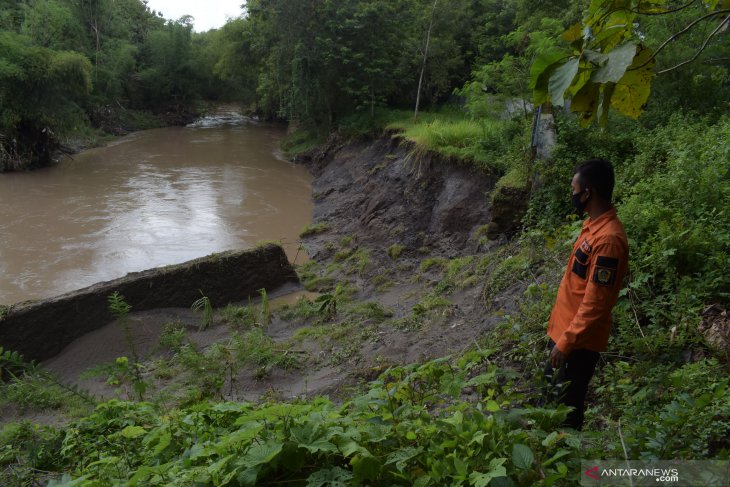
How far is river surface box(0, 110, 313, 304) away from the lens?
1188cm

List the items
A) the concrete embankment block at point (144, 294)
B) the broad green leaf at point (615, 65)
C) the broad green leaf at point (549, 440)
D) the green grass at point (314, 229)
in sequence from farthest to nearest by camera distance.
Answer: the green grass at point (314, 229)
the concrete embankment block at point (144, 294)
the broad green leaf at point (549, 440)
the broad green leaf at point (615, 65)

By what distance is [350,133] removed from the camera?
19672mm

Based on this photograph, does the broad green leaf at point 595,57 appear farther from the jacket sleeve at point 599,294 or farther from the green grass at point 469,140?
the green grass at point 469,140

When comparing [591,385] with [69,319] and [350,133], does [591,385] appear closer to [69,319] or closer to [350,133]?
[69,319]

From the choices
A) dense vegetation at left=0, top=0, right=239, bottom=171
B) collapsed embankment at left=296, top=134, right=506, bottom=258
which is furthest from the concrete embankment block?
dense vegetation at left=0, top=0, right=239, bottom=171

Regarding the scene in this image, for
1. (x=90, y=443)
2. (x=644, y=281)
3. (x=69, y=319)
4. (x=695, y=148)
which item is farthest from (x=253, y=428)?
(x=69, y=319)

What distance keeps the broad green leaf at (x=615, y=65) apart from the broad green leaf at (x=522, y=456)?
1.36 meters

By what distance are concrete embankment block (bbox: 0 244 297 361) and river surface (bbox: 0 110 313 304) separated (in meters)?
2.72

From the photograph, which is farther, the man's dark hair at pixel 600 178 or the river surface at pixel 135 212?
the river surface at pixel 135 212

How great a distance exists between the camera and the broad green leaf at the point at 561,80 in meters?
1.61

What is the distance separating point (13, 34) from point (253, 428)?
26389mm

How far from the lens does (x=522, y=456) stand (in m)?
1.95

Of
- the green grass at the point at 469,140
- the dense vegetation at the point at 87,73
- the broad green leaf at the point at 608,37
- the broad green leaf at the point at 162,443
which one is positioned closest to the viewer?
the broad green leaf at the point at 608,37

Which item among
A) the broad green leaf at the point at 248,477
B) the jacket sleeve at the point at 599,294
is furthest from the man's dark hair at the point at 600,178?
the broad green leaf at the point at 248,477
